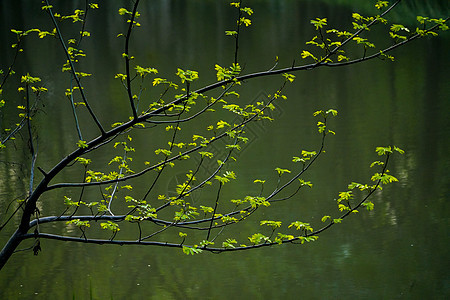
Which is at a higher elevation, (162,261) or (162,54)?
(162,54)

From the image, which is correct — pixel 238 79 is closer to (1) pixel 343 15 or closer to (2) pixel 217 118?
(2) pixel 217 118

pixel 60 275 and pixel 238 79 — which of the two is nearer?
pixel 238 79

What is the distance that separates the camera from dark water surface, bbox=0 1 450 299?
2.79 metres

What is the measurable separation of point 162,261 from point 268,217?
2.21 ft

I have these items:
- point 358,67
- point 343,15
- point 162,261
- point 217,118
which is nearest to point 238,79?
point 162,261

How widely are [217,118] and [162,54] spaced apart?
119 centimetres

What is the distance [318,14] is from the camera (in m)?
6.29

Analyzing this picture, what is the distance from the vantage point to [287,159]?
4023 millimetres

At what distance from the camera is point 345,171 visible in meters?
3.85

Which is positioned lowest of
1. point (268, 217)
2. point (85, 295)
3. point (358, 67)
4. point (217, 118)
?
point (85, 295)

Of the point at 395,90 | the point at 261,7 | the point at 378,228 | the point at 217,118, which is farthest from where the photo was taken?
the point at 261,7

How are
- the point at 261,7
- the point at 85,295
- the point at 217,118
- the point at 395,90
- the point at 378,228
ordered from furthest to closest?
the point at 261,7 < the point at 395,90 < the point at 217,118 < the point at 378,228 < the point at 85,295

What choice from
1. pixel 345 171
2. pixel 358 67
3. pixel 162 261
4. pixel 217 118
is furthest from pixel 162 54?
pixel 162 261

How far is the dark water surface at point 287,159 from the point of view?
110 inches
